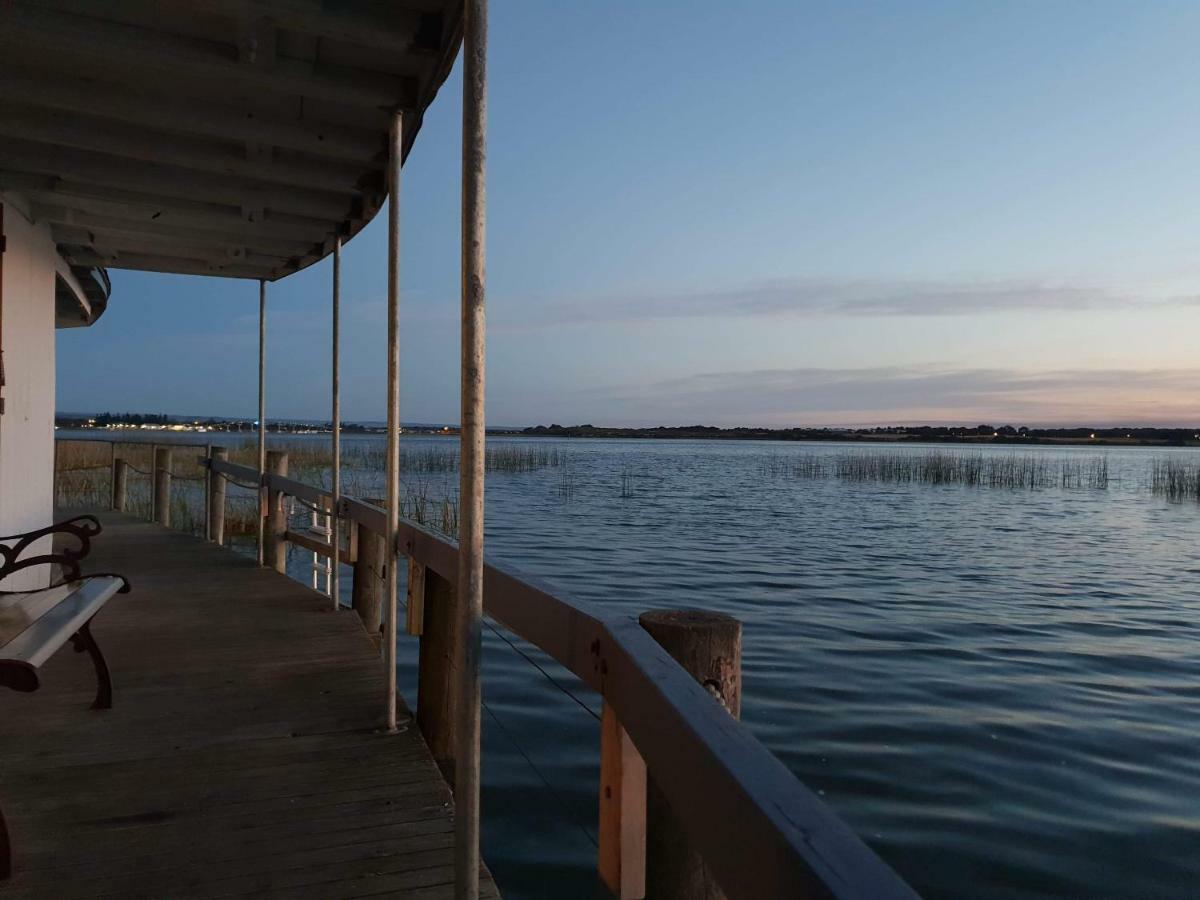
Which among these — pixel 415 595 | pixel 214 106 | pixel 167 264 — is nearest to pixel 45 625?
pixel 415 595

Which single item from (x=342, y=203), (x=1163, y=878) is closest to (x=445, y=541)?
(x=342, y=203)

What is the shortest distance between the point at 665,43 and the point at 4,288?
23.9ft

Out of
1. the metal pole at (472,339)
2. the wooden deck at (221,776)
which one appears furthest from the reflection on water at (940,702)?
the metal pole at (472,339)

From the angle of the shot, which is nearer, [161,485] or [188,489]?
[161,485]

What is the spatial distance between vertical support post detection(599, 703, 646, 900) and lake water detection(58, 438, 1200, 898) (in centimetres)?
230

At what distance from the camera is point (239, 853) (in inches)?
92.1

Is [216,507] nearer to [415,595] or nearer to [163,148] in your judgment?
[163,148]

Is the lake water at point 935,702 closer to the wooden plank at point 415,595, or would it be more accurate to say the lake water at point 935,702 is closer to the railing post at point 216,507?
the wooden plank at point 415,595

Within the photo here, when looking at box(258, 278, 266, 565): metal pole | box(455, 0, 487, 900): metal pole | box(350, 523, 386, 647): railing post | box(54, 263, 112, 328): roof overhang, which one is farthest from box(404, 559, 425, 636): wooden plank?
box(54, 263, 112, 328): roof overhang

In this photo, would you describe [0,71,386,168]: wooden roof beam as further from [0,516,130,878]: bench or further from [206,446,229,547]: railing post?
[206,446,229,547]: railing post

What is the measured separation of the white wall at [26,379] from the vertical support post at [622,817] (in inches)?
190

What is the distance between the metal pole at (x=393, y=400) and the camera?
10.2 ft

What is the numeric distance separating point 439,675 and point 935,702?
13.9 ft

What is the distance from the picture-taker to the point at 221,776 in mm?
2861
